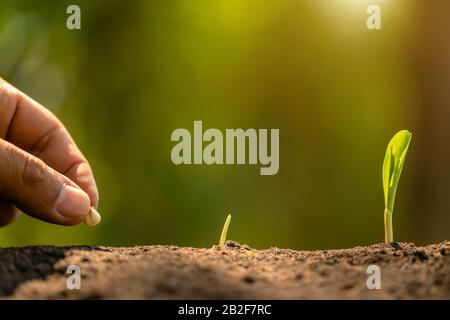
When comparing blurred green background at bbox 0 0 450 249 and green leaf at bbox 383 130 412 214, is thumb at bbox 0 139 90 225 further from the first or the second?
blurred green background at bbox 0 0 450 249

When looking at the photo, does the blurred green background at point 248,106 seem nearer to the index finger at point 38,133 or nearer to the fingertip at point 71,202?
the index finger at point 38,133

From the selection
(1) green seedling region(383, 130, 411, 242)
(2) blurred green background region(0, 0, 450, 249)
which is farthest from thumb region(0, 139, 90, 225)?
(2) blurred green background region(0, 0, 450, 249)

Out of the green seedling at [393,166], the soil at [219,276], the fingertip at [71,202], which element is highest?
the green seedling at [393,166]

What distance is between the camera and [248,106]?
2.97m

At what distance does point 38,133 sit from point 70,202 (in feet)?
1.79

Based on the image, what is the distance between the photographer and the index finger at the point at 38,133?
1.50 m

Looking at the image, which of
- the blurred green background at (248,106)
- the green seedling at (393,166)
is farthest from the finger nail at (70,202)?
the blurred green background at (248,106)

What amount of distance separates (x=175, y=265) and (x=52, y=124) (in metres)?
0.97

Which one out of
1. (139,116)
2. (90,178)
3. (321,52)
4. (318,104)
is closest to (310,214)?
(318,104)

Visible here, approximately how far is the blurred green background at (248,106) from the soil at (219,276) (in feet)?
6.61

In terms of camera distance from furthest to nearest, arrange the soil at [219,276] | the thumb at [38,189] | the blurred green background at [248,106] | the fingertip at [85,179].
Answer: the blurred green background at [248,106], the fingertip at [85,179], the thumb at [38,189], the soil at [219,276]

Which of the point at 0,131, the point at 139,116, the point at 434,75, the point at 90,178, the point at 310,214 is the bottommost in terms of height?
the point at 310,214
